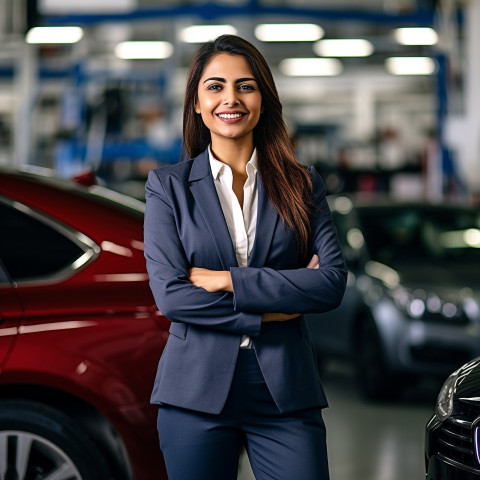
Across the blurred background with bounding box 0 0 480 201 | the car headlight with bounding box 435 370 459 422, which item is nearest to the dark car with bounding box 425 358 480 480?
the car headlight with bounding box 435 370 459 422

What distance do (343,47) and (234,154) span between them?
2464 cm

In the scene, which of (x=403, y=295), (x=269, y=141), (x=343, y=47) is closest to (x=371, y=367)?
(x=403, y=295)

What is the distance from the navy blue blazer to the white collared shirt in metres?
0.03

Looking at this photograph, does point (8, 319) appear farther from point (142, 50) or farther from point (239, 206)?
point (142, 50)

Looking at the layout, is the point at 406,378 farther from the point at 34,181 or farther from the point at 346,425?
the point at 34,181

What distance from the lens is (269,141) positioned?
10.1 ft

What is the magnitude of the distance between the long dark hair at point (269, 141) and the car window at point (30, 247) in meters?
0.91

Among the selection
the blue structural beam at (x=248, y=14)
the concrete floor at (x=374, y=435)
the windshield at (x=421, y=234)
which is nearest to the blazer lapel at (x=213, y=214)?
the concrete floor at (x=374, y=435)

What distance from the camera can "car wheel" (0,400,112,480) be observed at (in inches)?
145

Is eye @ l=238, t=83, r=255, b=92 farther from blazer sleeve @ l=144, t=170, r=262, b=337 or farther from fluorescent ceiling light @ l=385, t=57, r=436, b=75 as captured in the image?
fluorescent ceiling light @ l=385, t=57, r=436, b=75

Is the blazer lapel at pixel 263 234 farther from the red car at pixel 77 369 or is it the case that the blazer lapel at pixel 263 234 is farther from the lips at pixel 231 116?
the red car at pixel 77 369

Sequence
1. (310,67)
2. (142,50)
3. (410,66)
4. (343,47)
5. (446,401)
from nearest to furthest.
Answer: (446,401) < (343,47) < (142,50) < (410,66) < (310,67)

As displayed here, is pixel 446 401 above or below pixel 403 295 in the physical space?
above

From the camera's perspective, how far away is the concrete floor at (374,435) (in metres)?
5.96
